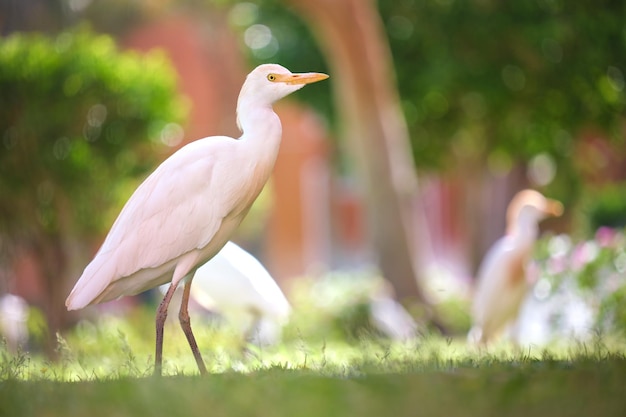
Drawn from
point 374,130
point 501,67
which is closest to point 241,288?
point 374,130

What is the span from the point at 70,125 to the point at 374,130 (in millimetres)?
4472

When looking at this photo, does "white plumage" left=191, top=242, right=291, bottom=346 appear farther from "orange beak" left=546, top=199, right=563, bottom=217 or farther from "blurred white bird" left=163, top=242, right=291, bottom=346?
"orange beak" left=546, top=199, right=563, bottom=217

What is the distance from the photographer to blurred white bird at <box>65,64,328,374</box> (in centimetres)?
535

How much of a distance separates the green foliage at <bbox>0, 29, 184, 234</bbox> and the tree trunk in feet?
9.47

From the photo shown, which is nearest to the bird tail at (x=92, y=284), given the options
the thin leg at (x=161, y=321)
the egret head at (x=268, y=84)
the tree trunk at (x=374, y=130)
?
the thin leg at (x=161, y=321)

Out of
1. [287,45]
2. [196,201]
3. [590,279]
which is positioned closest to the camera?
[196,201]

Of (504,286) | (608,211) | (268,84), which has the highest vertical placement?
(268,84)

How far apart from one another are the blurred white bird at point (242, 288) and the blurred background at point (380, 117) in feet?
4.29

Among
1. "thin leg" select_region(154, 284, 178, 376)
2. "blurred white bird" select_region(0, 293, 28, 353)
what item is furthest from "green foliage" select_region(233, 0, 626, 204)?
"thin leg" select_region(154, 284, 178, 376)

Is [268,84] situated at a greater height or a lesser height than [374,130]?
greater

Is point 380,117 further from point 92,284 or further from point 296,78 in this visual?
point 92,284

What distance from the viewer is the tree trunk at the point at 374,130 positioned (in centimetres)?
1368

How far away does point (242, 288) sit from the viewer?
8.24 metres

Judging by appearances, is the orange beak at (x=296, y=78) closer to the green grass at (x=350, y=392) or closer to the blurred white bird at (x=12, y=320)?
the green grass at (x=350, y=392)
